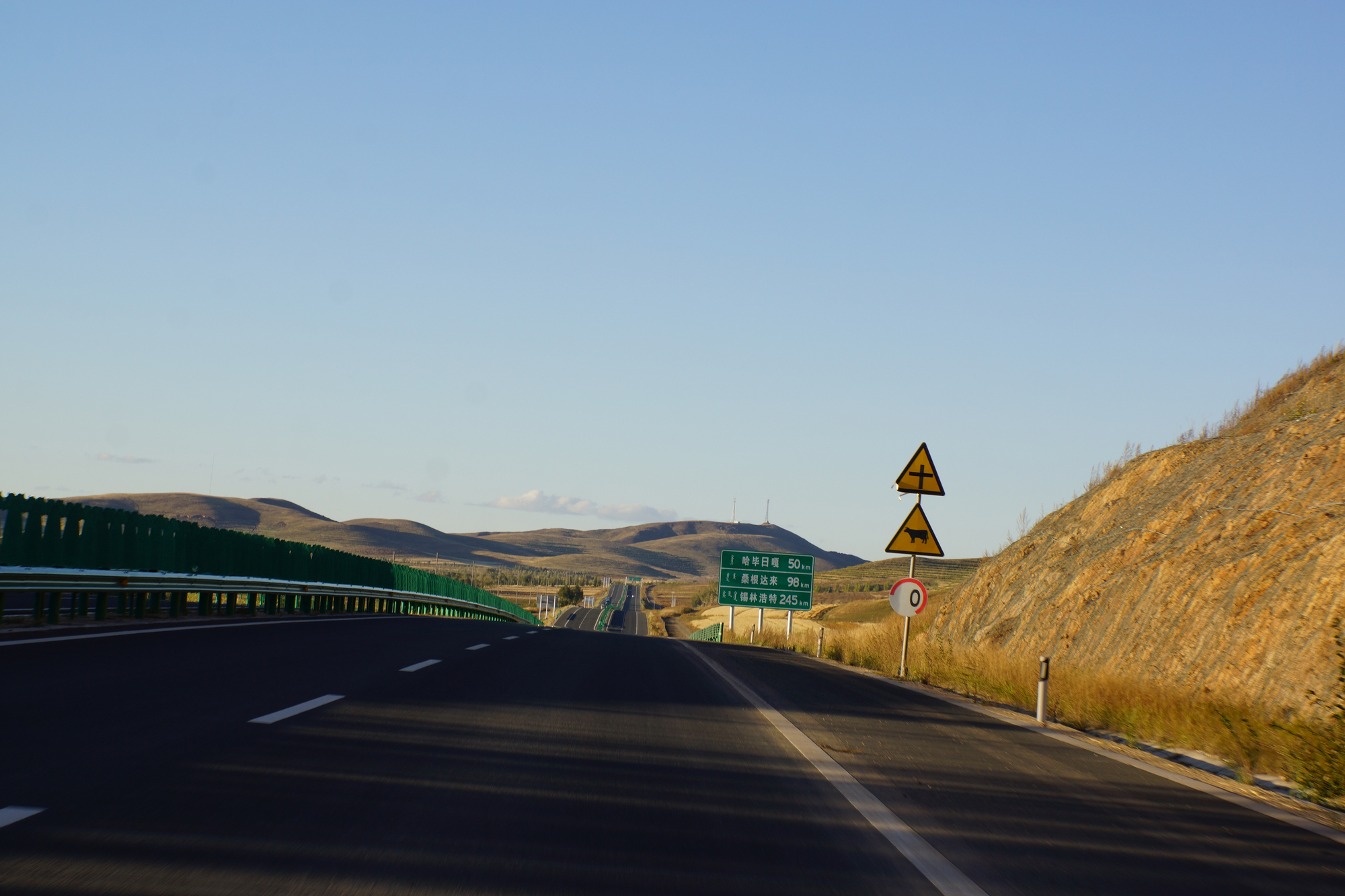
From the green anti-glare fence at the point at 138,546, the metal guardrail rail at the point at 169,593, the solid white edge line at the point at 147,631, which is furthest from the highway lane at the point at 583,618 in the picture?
A: the solid white edge line at the point at 147,631

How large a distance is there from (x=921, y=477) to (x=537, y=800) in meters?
15.6

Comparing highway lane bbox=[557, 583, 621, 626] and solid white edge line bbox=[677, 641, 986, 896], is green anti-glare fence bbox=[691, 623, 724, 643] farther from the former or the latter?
solid white edge line bbox=[677, 641, 986, 896]

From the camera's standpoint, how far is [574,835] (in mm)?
5328

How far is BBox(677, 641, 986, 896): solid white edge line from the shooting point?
16.2 feet

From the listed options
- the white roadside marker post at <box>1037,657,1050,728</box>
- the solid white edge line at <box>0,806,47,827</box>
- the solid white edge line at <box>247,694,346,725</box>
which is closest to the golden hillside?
the white roadside marker post at <box>1037,657,1050,728</box>

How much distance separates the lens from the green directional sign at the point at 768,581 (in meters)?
47.1

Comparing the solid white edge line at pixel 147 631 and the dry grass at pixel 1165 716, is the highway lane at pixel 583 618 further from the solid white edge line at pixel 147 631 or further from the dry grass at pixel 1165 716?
the dry grass at pixel 1165 716

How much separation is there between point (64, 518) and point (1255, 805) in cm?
1794

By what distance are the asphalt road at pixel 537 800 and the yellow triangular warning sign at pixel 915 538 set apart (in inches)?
355

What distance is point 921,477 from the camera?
20734 mm

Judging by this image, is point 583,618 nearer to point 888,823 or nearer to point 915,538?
point 915,538

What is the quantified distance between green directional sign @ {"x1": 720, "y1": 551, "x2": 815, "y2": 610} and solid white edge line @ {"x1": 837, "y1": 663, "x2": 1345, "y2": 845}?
32868mm

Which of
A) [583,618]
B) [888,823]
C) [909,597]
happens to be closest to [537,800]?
[888,823]

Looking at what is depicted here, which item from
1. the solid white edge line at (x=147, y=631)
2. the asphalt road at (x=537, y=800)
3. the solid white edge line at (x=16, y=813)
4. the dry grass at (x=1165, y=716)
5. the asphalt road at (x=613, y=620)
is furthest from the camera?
the asphalt road at (x=613, y=620)
